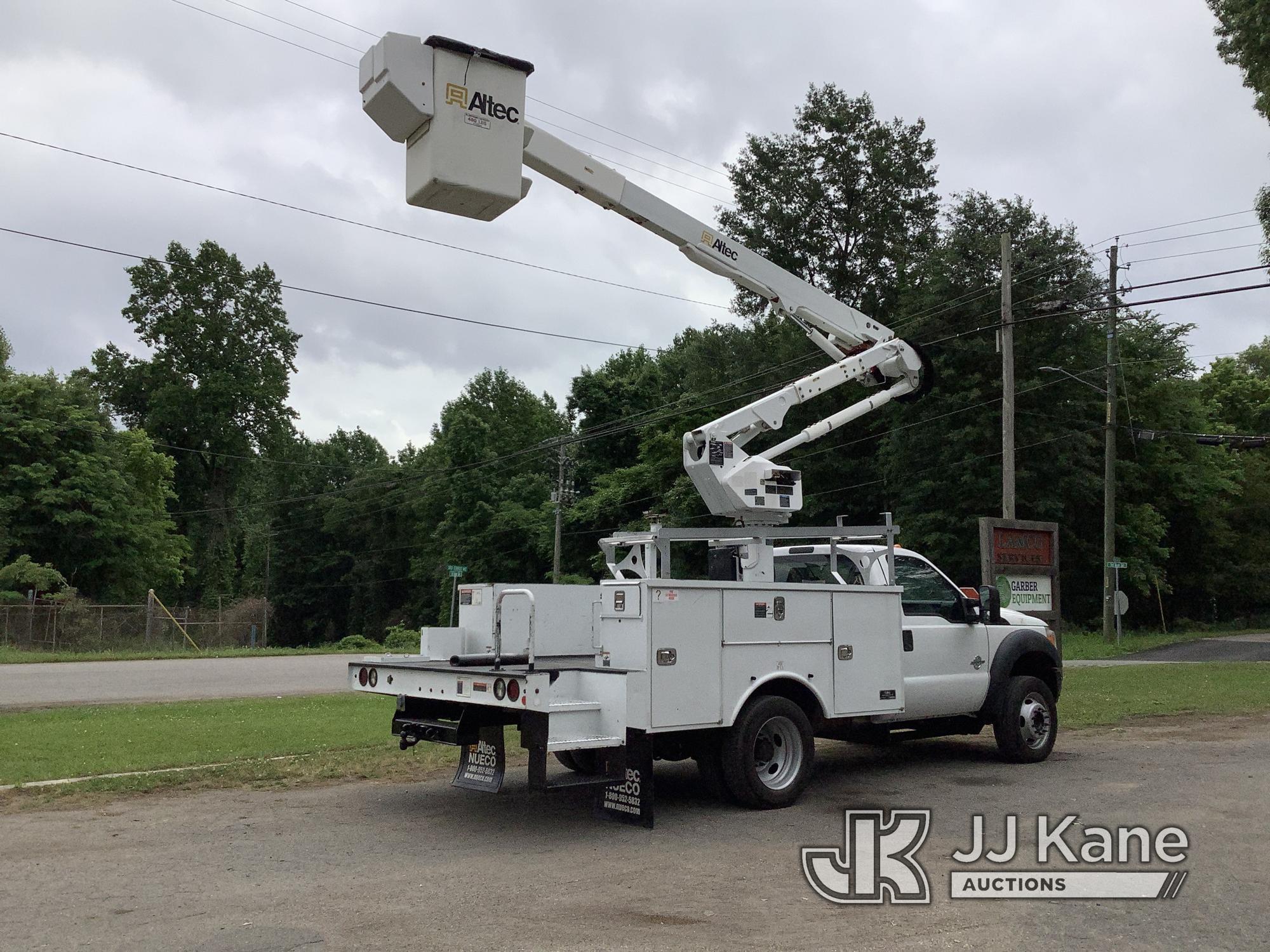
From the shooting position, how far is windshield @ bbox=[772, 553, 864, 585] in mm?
9875

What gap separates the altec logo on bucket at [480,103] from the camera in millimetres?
8859

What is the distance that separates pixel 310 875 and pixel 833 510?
129ft

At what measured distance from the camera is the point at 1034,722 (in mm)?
10828

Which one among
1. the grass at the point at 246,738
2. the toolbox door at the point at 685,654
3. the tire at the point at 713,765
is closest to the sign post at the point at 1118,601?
the grass at the point at 246,738

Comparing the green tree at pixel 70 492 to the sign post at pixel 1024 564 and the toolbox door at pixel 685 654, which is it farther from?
the toolbox door at pixel 685 654

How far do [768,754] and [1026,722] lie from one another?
3488 mm

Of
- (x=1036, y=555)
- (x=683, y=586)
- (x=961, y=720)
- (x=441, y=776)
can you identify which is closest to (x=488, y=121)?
(x=683, y=586)

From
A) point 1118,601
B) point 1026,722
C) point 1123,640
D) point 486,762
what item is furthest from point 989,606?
point 1123,640

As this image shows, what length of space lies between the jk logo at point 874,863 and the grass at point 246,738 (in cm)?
427

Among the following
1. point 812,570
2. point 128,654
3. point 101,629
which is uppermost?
point 812,570

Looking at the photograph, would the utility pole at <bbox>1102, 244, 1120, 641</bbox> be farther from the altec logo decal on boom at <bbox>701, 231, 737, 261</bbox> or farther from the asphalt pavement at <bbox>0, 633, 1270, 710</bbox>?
the altec logo decal on boom at <bbox>701, 231, 737, 261</bbox>

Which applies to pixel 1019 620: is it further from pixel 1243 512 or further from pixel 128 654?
pixel 1243 512

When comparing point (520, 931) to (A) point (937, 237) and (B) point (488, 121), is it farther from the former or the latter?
(A) point (937, 237)

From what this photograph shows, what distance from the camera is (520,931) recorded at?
17.6 feet
